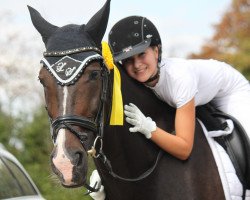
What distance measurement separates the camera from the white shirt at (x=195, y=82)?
447 cm

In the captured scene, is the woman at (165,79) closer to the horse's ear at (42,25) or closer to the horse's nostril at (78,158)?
the horse's ear at (42,25)

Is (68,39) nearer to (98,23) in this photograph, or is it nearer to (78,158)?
(98,23)

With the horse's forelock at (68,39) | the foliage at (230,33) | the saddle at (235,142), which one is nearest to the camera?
the horse's forelock at (68,39)

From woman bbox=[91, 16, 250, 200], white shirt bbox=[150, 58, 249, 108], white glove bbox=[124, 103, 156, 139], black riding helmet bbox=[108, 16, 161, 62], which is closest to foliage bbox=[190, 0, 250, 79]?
white shirt bbox=[150, 58, 249, 108]

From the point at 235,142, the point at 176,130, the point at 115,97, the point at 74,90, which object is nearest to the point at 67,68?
the point at 74,90

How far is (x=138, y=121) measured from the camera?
435 centimetres

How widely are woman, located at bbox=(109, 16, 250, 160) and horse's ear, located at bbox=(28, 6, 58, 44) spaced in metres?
0.53

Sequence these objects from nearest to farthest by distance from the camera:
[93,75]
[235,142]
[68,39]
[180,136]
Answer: [93,75]
[68,39]
[180,136]
[235,142]

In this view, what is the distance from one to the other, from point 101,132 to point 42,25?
85cm

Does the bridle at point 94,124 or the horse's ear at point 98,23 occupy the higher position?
the horse's ear at point 98,23

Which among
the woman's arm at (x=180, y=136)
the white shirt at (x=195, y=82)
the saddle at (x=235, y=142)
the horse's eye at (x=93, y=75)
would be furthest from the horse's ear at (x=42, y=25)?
the saddle at (x=235, y=142)

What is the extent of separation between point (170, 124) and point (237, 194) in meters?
0.69

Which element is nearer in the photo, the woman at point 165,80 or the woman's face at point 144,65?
the woman at point 165,80

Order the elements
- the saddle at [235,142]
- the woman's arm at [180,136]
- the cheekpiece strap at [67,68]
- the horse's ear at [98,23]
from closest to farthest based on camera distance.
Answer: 1. the cheekpiece strap at [67,68]
2. the horse's ear at [98,23]
3. the woman's arm at [180,136]
4. the saddle at [235,142]
